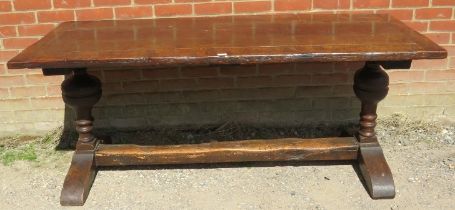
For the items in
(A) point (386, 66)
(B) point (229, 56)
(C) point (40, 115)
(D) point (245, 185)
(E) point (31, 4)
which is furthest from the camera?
(C) point (40, 115)

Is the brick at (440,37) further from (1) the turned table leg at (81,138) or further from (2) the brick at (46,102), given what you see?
(2) the brick at (46,102)

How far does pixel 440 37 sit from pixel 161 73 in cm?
185

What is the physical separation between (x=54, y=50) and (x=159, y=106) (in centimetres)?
106

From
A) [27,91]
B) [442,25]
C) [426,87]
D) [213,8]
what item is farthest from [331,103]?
[27,91]

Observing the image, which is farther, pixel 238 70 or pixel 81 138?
pixel 238 70

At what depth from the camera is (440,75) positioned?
11.0 ft

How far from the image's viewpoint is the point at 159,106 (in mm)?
3408

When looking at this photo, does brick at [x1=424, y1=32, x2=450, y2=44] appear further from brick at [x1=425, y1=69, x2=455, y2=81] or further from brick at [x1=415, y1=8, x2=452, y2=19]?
brick at [x1=425, y1=69, x2=455, y2=81]

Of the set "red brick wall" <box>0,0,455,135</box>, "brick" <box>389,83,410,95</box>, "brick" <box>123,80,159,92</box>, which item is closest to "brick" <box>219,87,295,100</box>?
"red brick wall" <box>0,0,455,135</box>

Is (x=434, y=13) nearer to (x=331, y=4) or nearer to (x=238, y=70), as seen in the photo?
(x=331, y=4)

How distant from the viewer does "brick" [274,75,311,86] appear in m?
3.32

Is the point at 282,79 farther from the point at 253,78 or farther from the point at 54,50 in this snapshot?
the point at 54,50

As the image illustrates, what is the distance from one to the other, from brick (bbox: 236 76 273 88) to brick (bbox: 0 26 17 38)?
4.86 ft

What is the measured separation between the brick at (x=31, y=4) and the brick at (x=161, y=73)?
735 millimetres
